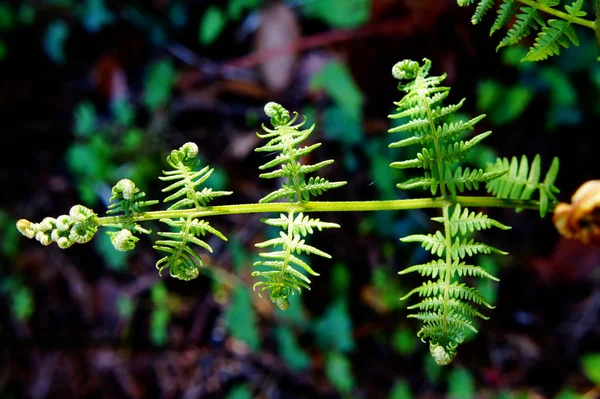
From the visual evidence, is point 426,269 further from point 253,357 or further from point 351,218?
point 253,357

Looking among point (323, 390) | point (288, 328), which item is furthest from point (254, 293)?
point (323, 390)

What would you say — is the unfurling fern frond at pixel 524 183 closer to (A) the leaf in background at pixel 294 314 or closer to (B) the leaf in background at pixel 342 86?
(B) the leaf in background at pixel 342 86

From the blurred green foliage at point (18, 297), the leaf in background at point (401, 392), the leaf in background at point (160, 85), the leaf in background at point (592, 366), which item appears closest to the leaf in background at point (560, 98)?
the leaf in background at point (592, 366)

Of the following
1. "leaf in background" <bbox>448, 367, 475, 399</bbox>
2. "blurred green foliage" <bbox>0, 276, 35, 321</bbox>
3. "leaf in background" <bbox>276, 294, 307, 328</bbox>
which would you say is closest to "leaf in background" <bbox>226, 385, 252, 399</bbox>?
"leaf in background" <bbox>276, 294, 307, 328</bbox>

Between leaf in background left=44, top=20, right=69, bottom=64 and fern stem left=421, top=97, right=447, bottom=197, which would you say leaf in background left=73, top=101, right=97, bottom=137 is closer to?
leaf in background left=44, top=20, right=69, bottom=64

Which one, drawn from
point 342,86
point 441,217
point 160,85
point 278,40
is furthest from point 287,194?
point 160,85

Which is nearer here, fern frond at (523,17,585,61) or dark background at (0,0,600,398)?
fern frond at (523,17,585,61)
